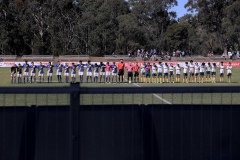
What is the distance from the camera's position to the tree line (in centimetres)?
6938

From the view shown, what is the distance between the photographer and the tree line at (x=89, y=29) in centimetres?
6938

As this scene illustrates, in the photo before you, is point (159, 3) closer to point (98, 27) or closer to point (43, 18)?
point (98, 27)

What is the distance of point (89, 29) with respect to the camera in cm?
7062
